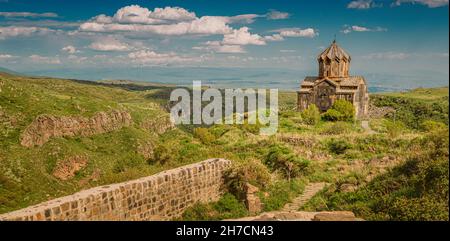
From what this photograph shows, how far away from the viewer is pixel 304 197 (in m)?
11.5

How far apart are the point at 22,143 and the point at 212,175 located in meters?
53.3

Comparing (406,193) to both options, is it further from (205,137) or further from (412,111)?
(412,111)

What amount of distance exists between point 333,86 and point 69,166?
3808cm

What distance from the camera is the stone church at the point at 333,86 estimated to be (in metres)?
43.2

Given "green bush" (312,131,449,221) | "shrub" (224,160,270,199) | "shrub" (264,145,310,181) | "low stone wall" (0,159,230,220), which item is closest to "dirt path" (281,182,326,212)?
"green bush" (312,131,449,221)

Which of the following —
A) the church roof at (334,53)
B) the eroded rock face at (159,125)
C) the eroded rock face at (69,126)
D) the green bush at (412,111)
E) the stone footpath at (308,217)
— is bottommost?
the eroded rock face at (159,125)

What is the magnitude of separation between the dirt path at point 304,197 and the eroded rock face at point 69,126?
175 feet

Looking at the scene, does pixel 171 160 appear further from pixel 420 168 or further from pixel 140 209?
pixel 420 168

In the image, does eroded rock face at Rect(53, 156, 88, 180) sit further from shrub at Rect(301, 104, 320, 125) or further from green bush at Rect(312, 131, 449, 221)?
green bush at Rect(312, 131, 449, 221)

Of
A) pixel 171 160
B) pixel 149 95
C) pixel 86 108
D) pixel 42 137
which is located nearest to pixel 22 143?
pixel 42 137

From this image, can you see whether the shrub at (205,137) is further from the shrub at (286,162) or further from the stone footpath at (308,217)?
the stone footpath at (308,217)

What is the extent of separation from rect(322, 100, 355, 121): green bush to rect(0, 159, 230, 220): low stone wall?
25685 mm

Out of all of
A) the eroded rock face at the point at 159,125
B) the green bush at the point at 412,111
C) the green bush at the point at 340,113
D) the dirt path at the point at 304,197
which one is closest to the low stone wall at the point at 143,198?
the dirt path at the point at 304,197

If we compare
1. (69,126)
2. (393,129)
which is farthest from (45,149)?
(393,129)
